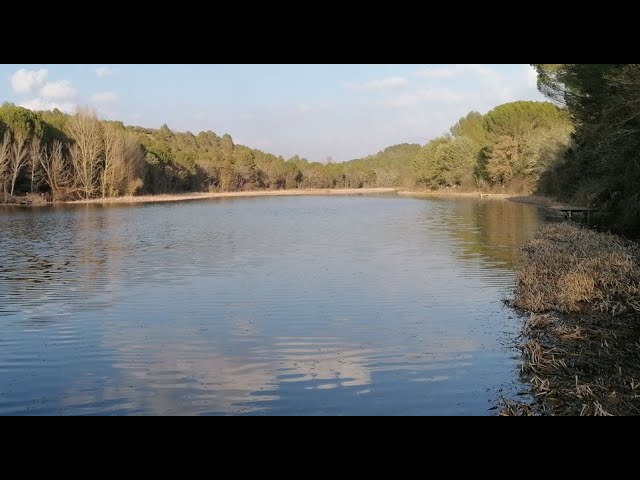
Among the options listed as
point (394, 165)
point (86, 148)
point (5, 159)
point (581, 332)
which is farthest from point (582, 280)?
point (394, 165)

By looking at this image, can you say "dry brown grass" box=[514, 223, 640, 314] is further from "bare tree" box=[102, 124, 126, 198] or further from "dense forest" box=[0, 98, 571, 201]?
"bare tree" box=[102, 124, 126, 198]

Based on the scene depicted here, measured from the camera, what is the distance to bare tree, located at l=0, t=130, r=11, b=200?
4269cm

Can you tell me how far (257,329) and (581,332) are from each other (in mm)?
4375

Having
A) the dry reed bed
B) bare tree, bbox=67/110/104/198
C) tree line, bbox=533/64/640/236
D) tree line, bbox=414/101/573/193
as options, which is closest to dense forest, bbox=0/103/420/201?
bare tree, bbox=67/110/104/198

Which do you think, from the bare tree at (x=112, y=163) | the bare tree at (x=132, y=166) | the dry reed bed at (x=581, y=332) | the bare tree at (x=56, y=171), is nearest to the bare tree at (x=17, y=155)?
the bare tree at (x=56, y=171)

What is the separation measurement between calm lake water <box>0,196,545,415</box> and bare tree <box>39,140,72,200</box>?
2989 cm

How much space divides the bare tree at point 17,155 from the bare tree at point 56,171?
129 centimetres

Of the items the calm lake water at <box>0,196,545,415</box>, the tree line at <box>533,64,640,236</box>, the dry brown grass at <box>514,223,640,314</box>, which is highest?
the tree line at <box>533,64,640,236</box>
